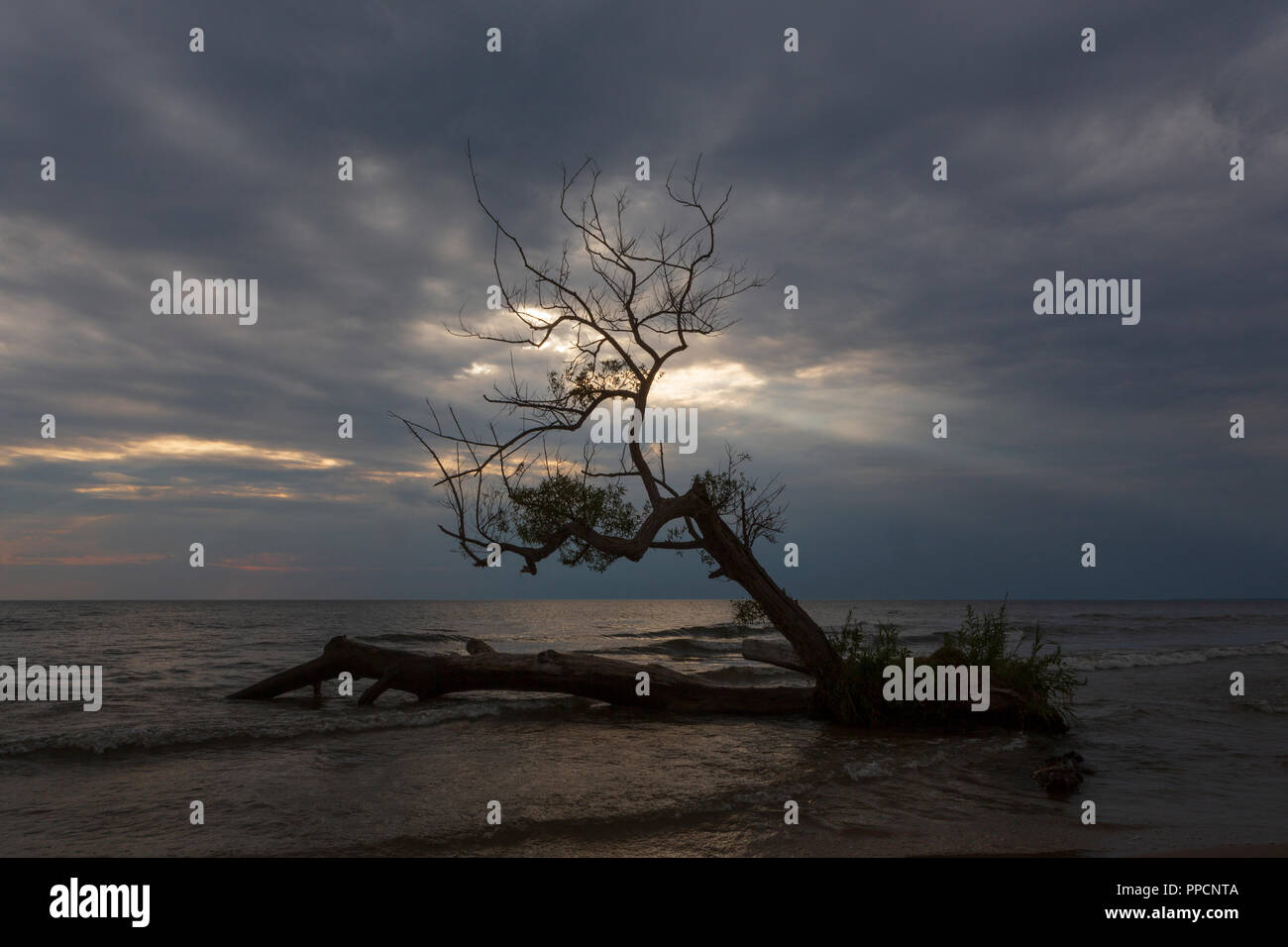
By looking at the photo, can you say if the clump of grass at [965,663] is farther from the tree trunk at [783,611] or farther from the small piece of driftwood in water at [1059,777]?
the small piece of driftwood in water at [1059,777]

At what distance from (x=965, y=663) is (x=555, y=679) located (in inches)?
322

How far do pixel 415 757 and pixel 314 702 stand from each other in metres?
6.78

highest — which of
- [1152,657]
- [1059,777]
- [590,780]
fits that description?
[1059,777]

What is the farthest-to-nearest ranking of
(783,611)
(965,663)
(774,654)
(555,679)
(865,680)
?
1. (555,679)
2. (774,654)
3. (783,611)
4. (865,680)
5. (965,663)

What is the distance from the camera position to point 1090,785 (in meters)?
9.45

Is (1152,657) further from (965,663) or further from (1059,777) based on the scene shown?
(1059,777)

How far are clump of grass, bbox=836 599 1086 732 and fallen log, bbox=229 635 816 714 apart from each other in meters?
1.11

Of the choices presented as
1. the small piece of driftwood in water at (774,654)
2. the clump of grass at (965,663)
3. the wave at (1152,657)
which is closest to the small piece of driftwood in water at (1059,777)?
the clump of grass at (965,663)

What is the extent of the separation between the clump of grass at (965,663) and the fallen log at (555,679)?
1.11m

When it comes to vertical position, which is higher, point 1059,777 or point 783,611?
point 783,611

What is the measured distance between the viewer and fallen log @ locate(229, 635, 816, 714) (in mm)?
14898

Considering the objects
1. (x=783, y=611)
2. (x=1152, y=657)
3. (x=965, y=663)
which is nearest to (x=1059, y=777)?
(x=965, y=663)

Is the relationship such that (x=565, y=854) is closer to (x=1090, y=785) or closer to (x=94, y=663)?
(x=1090, y=785)

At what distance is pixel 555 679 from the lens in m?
15.1
